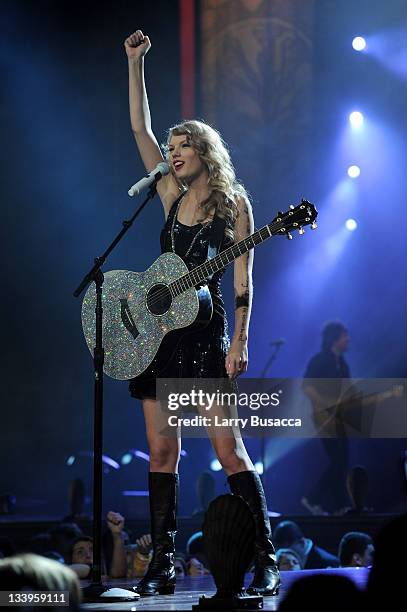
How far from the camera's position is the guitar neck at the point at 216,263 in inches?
144

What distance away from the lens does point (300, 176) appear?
9.48 metres

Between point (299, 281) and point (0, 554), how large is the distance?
5.62 m

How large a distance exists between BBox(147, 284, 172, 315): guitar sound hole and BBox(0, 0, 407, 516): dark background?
16.3 feet

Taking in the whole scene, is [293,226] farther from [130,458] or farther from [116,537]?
[130,458]

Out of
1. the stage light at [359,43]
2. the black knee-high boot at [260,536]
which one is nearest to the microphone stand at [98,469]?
the black knee-high boot at [260,536]

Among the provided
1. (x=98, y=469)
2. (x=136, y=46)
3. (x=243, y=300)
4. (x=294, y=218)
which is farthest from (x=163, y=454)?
(x=136, y=46)

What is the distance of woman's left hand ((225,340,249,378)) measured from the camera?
3.75 meters

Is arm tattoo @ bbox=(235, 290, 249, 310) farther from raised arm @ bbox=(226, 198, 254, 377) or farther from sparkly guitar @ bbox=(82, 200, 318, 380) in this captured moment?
sparkly guitar @ bbox=(82, 200, 318, 380)

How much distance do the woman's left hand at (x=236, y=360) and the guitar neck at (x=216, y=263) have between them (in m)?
0.32

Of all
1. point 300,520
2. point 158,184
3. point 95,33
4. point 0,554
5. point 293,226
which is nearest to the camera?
point 293,226

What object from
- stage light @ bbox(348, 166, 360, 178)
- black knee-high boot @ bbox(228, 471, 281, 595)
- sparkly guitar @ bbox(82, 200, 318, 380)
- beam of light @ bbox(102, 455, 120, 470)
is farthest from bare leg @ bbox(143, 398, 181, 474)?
stage light @ bbox(348, 166, 360, 178)

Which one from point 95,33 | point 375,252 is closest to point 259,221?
point 375,252

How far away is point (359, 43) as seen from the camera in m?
9.34

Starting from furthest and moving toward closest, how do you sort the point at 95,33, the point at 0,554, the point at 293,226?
the point at 95,33 → the point at 0,554 → the point at 293,226
